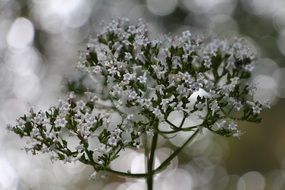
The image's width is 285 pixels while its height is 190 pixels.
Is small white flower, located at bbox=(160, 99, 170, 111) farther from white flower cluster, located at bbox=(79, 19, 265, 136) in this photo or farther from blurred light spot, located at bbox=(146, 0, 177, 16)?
blurred light spot, located at bbox=(146, 0, 177, 16)

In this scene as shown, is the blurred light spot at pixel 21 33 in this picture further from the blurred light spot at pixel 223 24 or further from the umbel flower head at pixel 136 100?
the umbel flower head at pixel 136 100

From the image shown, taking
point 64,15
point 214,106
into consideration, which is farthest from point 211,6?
point 214,106

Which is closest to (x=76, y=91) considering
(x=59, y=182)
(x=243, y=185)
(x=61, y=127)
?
(x=61, y=127)

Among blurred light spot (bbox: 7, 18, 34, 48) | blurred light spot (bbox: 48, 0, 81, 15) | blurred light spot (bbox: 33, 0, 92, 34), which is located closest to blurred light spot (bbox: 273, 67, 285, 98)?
blurred light spot (bbox: 33, 0, 92, 34)

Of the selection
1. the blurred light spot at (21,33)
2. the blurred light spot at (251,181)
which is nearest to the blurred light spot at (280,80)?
the blurred light spot at (251,181)

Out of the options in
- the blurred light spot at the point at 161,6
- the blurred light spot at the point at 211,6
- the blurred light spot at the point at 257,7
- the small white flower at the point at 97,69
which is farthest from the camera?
the blurred light spot at the point at 257,7

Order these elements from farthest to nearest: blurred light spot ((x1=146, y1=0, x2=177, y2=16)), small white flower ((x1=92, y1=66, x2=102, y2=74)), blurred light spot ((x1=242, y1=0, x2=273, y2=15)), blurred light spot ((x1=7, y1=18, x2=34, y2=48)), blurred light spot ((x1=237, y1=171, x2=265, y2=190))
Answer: blurred light spot ((x1=237, y1=171, x2=265, y2=190)), blurred light spot ((x1=242, y1=0, x2=273, y2=15)), blurred light spot ((x1=146, y1=0, x2=177, y2=16)), blurred light spot ((x1=7, y1=18, x2=34, y2=48)), small white flower ((x1=92, y1=66, x2=102, y2=74))

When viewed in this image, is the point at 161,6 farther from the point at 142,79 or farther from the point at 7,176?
the point at 142,79
